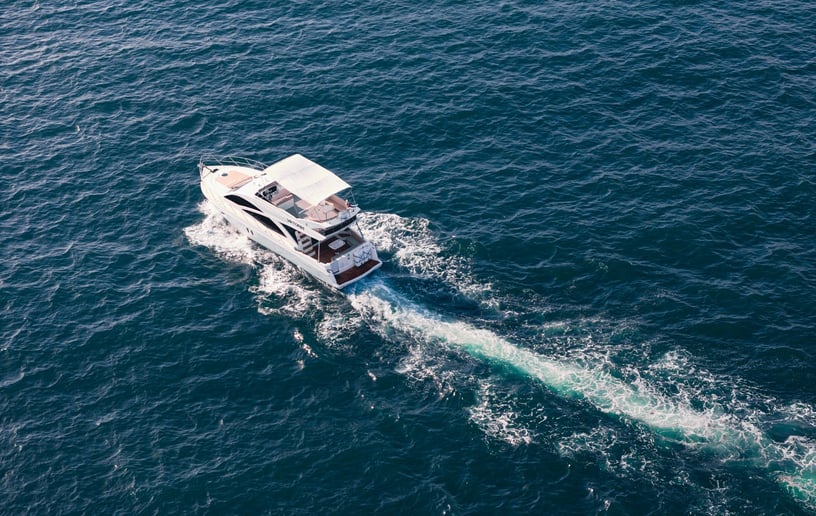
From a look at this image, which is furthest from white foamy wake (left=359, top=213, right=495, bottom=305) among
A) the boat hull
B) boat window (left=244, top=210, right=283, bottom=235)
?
boat window (left=244, top=210, right=283, bottom=235)

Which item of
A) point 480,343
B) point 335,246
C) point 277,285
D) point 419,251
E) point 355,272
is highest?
point 335,246

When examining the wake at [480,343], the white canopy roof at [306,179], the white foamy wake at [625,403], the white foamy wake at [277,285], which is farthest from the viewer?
the white canopy roof at [306,179]

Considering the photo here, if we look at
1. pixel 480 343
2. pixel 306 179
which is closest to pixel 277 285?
pixel 306 179

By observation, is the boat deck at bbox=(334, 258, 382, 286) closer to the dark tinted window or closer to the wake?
the wake

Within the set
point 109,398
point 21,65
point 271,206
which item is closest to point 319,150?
point 271,206

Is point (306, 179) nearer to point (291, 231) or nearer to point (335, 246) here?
point (291, 231)

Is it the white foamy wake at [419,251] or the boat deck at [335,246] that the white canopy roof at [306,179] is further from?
the white foamy wake at [419,251]

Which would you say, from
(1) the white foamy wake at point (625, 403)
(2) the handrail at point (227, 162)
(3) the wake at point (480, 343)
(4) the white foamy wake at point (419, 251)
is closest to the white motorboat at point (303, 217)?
(3) the wake at point (480, 343)
